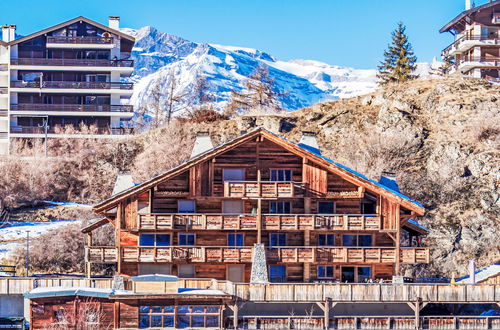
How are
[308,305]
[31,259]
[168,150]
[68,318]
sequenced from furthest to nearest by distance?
[168,150] < [31,259] < [308,305] < [68,318]

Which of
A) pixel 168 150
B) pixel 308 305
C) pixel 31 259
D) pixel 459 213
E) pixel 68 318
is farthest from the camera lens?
pixel 168 150

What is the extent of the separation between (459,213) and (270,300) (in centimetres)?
2776

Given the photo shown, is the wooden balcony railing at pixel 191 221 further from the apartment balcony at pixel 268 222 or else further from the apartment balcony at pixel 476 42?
the apartment balcony at pixel 476 42

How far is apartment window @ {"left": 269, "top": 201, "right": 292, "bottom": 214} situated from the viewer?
6341cm

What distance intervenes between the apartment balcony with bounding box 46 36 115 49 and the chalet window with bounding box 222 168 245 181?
41.7m

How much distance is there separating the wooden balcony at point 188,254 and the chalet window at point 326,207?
5.69 m

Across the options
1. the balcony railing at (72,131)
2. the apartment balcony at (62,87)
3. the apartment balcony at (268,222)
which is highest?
the apartment balcony at (62,87)

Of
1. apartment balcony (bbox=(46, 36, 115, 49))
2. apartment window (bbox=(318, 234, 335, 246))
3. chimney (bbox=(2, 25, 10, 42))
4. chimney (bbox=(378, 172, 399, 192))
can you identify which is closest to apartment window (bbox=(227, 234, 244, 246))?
apartment window (bbox=(318, 234, 335, 246))

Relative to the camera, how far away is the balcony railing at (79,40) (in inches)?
3944

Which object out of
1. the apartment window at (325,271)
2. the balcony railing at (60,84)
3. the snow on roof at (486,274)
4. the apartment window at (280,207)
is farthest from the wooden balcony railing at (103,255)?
the balcony railing at (60,84)

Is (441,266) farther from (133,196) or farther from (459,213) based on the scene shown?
(133,196)

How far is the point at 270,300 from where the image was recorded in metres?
55.0

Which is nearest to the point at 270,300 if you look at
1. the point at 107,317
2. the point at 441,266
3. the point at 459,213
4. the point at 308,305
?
the point at 308,305

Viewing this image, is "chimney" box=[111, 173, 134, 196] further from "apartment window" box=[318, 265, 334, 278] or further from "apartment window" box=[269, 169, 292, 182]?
"apartment window" box=[318, 265, 334, 278]
